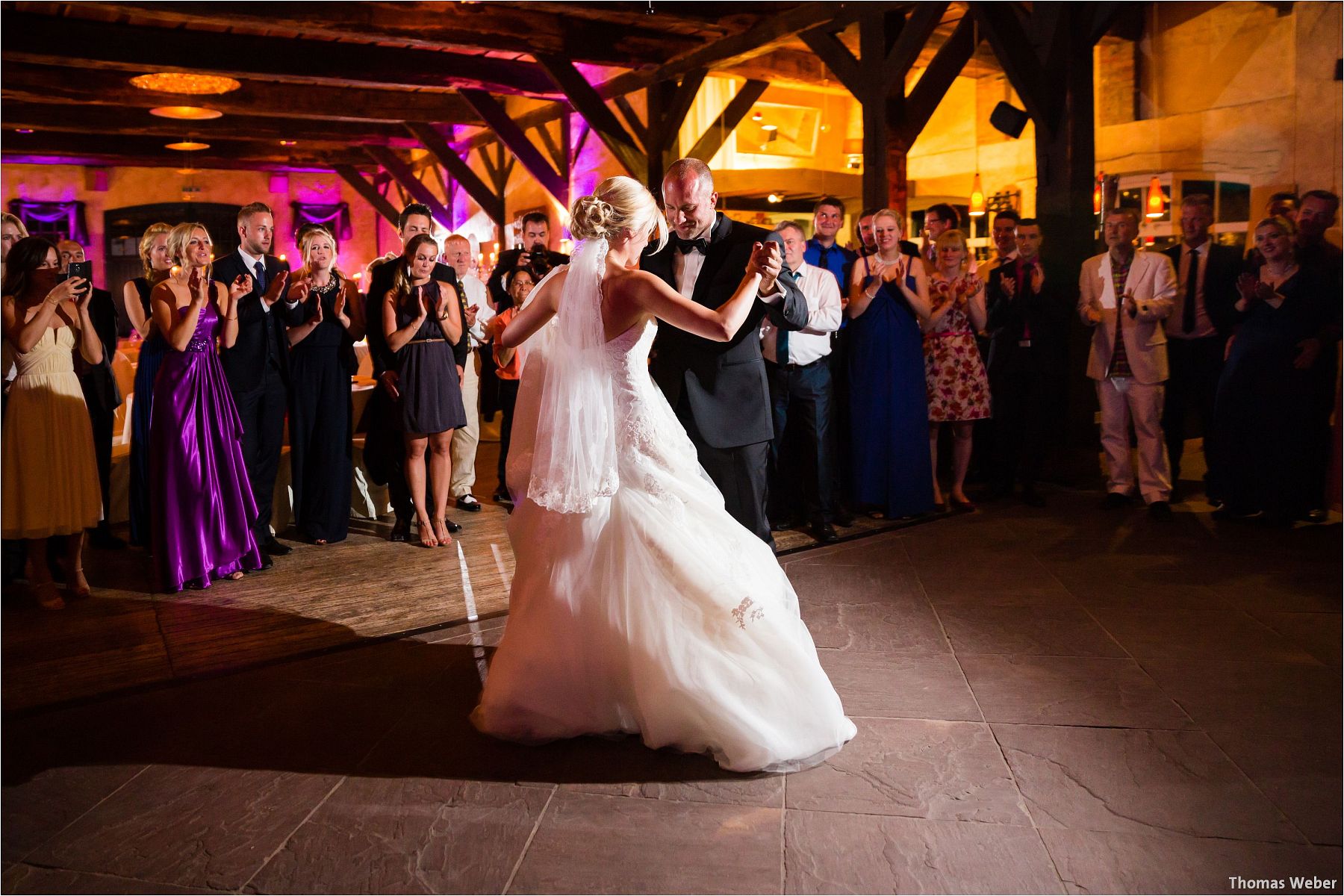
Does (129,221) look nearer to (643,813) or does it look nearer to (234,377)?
(234,377)

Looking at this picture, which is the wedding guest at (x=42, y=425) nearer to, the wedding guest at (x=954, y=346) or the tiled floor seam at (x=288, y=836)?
the tiled floor seam at (x=288, y=836)

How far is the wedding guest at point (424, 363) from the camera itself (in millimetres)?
4664

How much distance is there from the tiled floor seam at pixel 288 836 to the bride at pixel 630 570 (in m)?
0.40

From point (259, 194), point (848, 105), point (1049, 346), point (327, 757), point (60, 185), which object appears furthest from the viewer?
point (259, 194)

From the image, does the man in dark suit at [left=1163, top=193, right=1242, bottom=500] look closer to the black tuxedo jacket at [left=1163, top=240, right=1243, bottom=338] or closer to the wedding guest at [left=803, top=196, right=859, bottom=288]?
the black tuxedo jacket at [left=1163, top=240, right=1243, bottom=338]

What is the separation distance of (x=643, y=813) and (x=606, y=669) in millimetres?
424

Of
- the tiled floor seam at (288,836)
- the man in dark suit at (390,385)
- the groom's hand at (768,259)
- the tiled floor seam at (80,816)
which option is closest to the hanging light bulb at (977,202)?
the man in dark suit at (390,385)

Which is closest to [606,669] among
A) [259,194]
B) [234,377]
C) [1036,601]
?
[1036,601]

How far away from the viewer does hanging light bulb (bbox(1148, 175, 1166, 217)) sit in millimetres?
9438

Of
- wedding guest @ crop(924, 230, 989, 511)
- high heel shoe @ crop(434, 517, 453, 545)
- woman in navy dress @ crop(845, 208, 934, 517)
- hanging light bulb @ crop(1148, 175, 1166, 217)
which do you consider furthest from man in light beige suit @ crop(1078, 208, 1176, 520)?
hanging light bulb @ crop(1148, 175, 1166, 217)

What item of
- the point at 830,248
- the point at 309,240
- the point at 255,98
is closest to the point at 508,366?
the point at 309,240

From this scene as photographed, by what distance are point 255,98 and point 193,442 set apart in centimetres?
760

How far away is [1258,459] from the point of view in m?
4.95

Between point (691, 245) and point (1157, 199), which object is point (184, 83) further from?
point (1157, 199)
